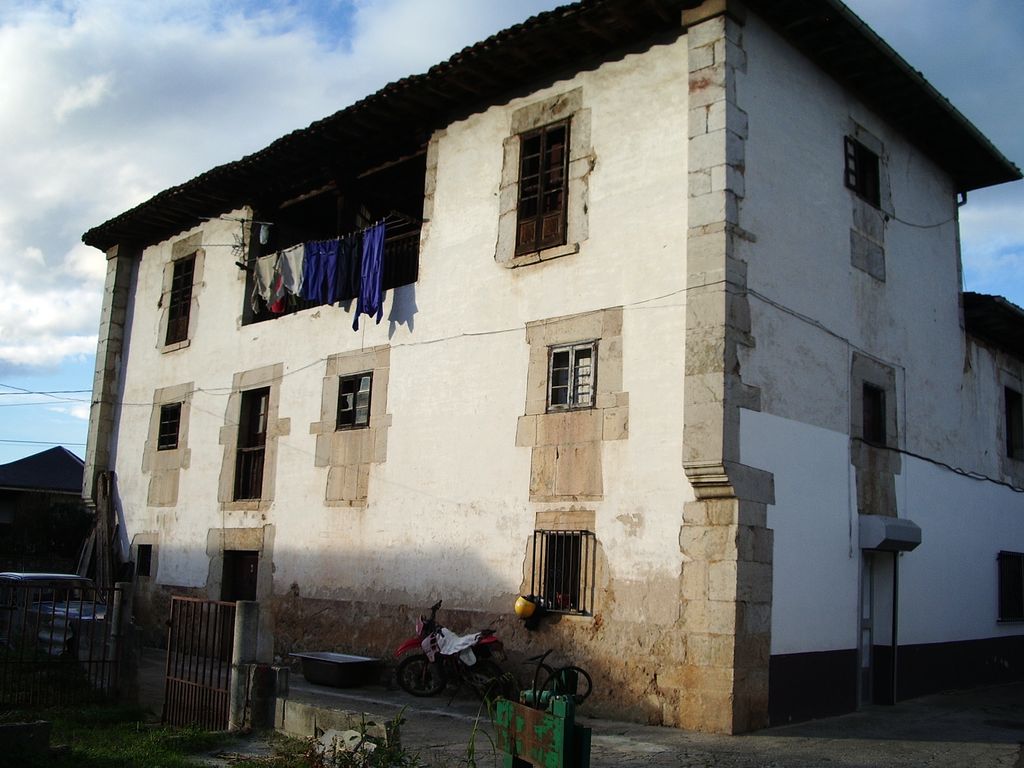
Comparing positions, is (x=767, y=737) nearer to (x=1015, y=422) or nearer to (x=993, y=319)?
(x=993, y=319)

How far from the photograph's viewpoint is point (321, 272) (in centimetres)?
1411

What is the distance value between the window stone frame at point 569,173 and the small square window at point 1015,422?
27.6 ft

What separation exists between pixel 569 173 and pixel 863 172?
154 inches

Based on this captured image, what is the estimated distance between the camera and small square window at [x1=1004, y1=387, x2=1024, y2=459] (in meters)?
16.0

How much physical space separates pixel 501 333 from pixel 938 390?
6.13 m

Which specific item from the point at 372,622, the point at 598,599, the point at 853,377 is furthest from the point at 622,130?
the point at 372,622

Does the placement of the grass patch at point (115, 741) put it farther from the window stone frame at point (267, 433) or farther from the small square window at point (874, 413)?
the small square window at point (874, 413)

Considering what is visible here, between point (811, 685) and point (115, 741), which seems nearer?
point (115, 741)

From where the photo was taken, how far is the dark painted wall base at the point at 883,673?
396 inches

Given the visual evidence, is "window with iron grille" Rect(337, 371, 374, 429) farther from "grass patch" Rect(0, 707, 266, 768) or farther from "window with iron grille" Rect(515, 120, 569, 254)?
"grass patch" Rect(0, 707, 266, 768)

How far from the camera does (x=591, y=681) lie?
1017 centimetres

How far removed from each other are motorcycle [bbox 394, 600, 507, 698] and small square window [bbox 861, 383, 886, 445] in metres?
5.09

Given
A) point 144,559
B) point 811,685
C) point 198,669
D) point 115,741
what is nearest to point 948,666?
point 811,685

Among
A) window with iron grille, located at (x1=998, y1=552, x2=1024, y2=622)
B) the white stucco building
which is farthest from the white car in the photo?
window with iron grille, located at (x1=998, y1=552, x2=1024, y2=622)
